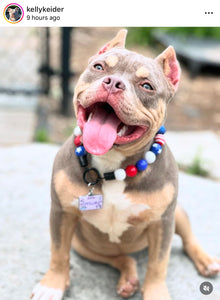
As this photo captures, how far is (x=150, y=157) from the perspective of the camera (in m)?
2.11

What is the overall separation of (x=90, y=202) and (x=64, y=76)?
10.5ft

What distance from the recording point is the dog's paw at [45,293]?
89.9 inches

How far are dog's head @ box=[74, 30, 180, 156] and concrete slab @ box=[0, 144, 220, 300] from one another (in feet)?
2.78

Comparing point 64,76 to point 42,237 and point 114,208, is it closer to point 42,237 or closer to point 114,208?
point 42,237

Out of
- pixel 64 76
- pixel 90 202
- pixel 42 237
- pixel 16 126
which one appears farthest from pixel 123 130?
pixel 64 76

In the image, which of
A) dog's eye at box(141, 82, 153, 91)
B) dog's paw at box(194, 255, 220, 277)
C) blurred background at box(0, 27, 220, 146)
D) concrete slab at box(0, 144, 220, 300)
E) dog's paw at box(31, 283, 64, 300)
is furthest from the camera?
blurred background at box(0, 27, 220, 146)

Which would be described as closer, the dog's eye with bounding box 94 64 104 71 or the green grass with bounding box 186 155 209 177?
the dog's eye with bounding box 94 64 104 71

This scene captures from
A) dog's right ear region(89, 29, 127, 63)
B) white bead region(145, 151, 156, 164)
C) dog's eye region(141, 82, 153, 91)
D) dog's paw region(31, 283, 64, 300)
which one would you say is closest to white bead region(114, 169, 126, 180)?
white bead region(145, 151, 156, 164)

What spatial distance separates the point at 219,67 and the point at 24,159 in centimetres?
408

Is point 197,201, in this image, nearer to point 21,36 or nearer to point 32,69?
point 32,69

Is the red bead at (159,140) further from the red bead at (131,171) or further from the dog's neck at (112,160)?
the red bead at (131,171)

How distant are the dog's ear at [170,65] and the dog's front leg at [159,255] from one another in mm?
594

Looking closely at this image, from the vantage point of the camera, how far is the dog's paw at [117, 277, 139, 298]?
2.35 meters
